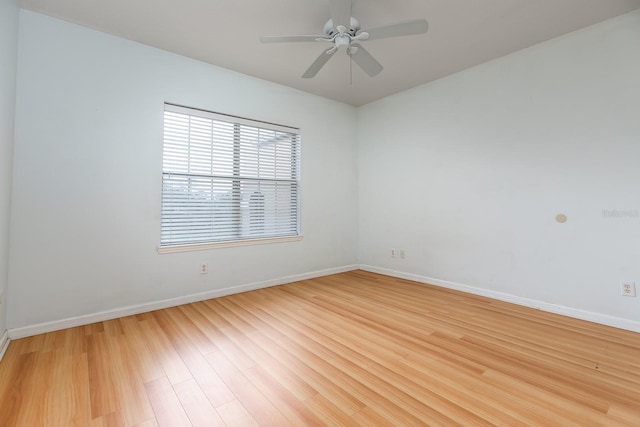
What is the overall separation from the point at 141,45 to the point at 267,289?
298 centimetres

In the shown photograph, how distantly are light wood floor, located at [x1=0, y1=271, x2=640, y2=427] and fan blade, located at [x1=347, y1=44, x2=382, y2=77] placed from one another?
226 centimetres

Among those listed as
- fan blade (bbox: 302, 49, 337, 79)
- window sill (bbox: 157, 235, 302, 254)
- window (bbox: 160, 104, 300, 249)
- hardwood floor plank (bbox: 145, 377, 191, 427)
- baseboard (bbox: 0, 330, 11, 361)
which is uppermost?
fan blade (bbox: 302, 49, 337, 79)

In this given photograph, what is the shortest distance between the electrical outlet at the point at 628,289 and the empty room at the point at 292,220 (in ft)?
0.06

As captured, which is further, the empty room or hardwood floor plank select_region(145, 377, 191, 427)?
the empty room

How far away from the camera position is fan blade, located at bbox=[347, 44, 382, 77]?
225 cm

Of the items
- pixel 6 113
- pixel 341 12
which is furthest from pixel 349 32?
pixel 6 113

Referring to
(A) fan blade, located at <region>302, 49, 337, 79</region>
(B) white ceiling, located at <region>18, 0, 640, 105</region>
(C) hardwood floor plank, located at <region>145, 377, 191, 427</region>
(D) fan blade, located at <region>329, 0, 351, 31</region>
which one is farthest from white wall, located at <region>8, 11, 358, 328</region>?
(D) fan blade, located at <region>329, 0, 351, 31</region>

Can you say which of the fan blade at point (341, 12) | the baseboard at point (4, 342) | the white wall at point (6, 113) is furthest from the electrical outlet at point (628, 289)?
the white wall at point (6, 113)

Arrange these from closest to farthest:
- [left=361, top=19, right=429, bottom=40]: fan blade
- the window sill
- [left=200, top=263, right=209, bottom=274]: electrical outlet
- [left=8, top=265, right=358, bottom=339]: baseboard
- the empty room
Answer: the empty room, [left=361, top=19, right=429, bottom=40]: fan blade, [left=8, top=265, right=358, bottom=339]: baseboard, the window sill, [left=200, top=263, right=209, bottom=274]: electrical outlet

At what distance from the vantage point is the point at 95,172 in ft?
8.30

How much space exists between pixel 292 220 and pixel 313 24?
92.4 inches

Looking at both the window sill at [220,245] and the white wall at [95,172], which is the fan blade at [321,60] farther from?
the window sill at [220,245]

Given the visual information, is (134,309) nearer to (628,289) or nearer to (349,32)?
(349,32)

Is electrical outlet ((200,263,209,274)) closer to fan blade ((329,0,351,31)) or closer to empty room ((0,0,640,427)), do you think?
empty room ((0,0,640,427))
